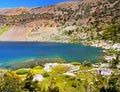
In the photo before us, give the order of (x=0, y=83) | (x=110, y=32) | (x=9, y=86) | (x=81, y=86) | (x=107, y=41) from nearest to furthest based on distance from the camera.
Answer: (x=9, y=86), (x=0, y=83), (x=81, y=86), (x=107, y=41), (x=110, y=32)

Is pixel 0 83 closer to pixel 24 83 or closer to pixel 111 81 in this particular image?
pixel 24 83

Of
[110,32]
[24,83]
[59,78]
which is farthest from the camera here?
[110,32]

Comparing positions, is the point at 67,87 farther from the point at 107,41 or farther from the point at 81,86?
the point at 107,41

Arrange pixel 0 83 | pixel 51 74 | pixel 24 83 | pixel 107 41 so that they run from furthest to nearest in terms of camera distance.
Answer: pixel 107 41, pixel 51 74, pixel 24 83, pixel 0 83

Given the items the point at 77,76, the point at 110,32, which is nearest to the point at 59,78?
the point at 77,76

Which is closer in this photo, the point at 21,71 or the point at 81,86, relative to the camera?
the point at 81,86

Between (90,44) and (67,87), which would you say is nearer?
(67,87)

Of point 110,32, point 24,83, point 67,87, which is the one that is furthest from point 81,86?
point 110,32

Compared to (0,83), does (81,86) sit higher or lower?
lower

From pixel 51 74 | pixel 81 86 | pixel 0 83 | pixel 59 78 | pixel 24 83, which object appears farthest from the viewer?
pixel 51 74
